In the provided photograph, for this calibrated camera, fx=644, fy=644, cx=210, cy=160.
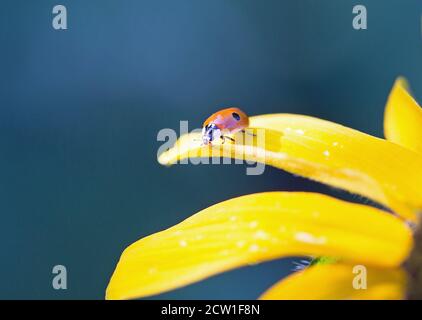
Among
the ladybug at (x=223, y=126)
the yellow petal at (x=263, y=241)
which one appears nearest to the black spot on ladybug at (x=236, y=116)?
the ladybug at (x=223, y=126)

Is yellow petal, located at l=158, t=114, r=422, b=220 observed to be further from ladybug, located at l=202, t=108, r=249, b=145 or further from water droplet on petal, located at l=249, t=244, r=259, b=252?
water droplet on petal, located at l=249, t=244, r=259, b=252

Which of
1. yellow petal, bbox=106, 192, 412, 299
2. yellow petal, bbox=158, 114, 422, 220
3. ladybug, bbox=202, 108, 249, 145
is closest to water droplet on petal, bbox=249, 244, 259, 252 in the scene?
yellow petal, bbox=106, 192, 412, 299

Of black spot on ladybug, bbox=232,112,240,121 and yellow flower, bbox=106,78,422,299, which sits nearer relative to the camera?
yellow flower, bbox=106,78,422,299

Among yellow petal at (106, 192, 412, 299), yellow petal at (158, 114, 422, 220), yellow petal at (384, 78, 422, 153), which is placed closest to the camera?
yellow petal at (106, 192, 412, 299)

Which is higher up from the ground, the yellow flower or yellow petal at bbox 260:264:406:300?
the yellow flower

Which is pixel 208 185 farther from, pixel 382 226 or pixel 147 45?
pixel 382 226

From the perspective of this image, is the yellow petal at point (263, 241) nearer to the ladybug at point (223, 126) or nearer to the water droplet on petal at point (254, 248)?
the water droplet on petal at point (254, 248)

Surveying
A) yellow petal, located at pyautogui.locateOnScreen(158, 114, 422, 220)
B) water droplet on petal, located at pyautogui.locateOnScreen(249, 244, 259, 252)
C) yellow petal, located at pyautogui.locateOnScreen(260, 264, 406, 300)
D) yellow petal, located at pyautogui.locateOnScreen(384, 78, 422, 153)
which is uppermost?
yellow petal, located at pyautogui.locateOnScreen(384, 78, 422, 153)

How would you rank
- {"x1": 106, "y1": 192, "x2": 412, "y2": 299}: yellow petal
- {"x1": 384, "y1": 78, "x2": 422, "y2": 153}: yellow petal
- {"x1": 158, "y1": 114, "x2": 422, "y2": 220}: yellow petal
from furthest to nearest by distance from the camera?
{"x1": 384, "y1": 78, "x2": 422, "y2": 153}: yellow petal, {"x1": 158, "y1": 114, "x2": 422, "y2": 220}: yellow petal, {"x1": 106, "y1": 192, "x2": 412, "y2": 299}: yellow petal
